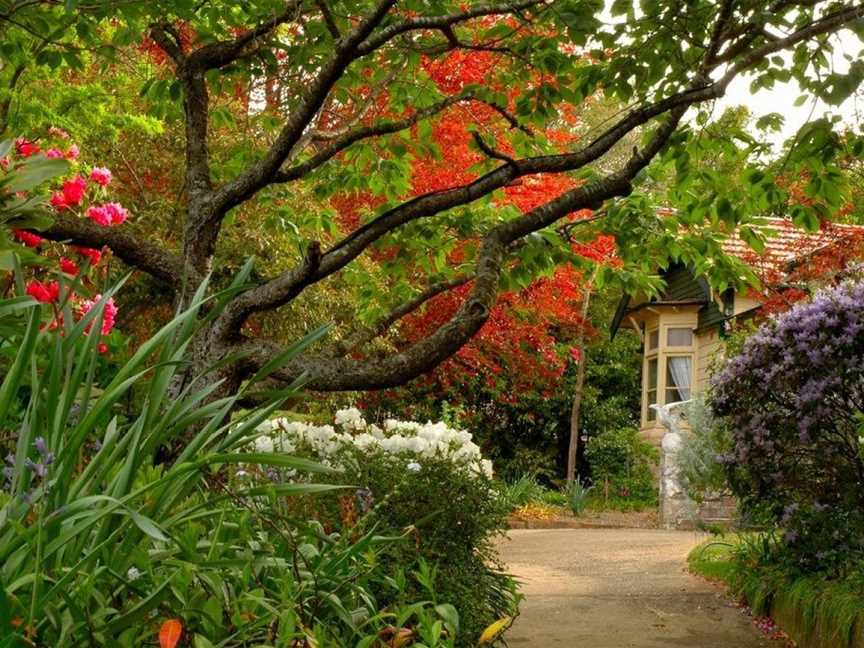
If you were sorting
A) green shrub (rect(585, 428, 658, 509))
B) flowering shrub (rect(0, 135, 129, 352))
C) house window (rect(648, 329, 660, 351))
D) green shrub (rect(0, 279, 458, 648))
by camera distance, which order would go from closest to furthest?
green shrub (rect(0, 279, 458, 648))
flowering shrub (rect(0, 135, 129, 352))
green shrub (rect(585, 428, 658, 509))
house window (rect(648, 329, 660, 351))

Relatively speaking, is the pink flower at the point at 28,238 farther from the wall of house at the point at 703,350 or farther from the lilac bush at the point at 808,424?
the wall of house at the point at 703,350

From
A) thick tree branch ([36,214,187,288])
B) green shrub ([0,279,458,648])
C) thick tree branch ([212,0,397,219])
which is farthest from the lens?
thick tree branch ([36,214,187,288])

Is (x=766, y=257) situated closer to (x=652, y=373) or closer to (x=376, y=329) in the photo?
(x=652, y=373)

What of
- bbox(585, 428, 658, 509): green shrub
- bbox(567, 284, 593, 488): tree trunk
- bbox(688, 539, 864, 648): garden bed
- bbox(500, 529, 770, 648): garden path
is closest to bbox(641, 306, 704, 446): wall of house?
bbox(585, 428, 658, 509): green shrub

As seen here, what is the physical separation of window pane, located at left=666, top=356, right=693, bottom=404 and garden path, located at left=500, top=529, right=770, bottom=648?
1145 cm

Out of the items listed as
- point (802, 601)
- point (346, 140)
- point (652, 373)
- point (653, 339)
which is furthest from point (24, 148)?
point (652, 373)

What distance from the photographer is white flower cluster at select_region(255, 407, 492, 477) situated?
239 inches

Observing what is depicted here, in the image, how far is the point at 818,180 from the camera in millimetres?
6070

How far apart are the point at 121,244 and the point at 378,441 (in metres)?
1.76

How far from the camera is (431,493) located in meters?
5.95

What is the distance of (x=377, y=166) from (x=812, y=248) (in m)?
9.37

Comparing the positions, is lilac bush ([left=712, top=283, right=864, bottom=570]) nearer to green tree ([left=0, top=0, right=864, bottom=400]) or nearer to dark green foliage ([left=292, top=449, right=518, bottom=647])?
green tree ([left=0, top=0, right=864, bottom=400])

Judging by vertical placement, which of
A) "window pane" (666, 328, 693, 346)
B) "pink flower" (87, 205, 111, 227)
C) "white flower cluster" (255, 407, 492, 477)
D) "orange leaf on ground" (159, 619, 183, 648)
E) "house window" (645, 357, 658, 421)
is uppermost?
"window pane" (666, 328, 693, 346)

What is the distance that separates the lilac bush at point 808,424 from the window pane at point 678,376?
15.8 m
